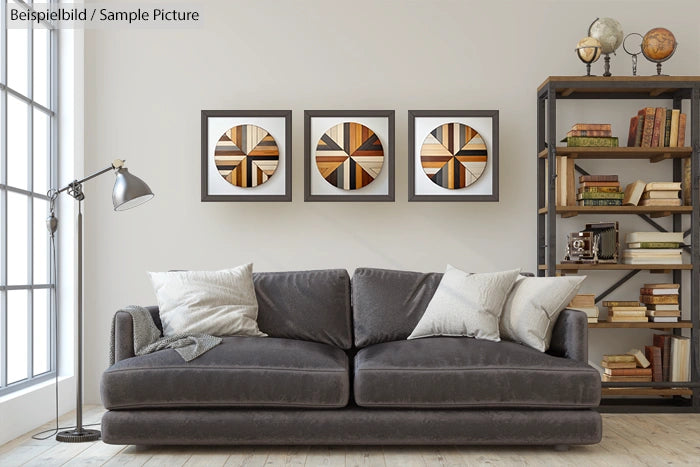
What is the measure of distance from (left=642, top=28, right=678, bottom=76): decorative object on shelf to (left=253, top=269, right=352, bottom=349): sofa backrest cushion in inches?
93.3

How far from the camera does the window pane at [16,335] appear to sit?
13.8ft

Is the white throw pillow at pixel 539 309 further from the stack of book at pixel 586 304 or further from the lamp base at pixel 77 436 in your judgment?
the lamp base at pixel 77 436

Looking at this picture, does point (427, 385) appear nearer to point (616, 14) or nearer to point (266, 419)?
point (266, 419)

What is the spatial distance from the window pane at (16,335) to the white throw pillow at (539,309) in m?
2.61

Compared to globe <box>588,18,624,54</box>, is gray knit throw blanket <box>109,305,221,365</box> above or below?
below

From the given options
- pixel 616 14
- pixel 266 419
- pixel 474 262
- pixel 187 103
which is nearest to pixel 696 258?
pixel 474 262

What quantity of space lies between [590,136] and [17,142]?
3293mm

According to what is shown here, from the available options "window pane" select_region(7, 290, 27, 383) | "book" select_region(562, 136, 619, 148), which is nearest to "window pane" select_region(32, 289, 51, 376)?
"window pane" select_region(7, 290, 27, 383)

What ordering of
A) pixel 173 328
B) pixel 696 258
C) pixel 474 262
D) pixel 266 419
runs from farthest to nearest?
1. pixel 474 262
2. pixel 696 258
3. pixel 173 328
4. pixel 266 419

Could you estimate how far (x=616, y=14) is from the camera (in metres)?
5.16

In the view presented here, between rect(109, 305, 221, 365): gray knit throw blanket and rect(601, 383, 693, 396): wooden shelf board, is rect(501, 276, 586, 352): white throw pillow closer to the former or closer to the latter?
rect(601, 383, 693, 396): wooden shelf board

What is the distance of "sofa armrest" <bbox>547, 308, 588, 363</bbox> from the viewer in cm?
379

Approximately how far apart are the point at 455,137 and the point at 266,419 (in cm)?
225

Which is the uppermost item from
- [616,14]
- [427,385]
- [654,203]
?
[616,14]
